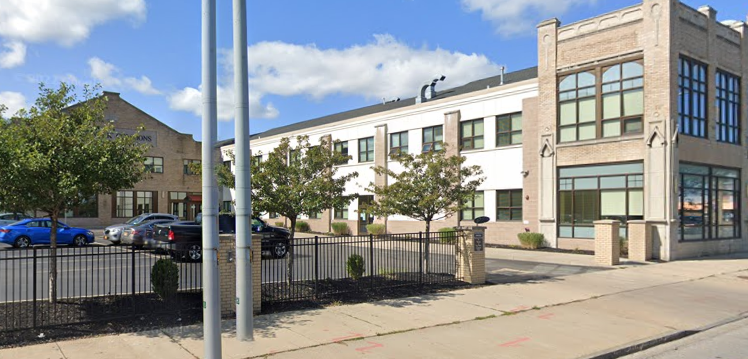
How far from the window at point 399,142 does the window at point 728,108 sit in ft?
51.7

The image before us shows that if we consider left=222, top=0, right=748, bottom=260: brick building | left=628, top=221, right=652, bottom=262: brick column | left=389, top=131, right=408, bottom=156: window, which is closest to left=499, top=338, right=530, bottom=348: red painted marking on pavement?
left=222, top=0, right=748, bottom=260: brick building

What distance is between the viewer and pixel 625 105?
21531 mm

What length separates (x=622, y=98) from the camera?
21625mm

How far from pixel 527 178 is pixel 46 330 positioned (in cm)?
2103

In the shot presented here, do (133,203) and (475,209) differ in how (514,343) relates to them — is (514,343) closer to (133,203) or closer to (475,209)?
(475,209)

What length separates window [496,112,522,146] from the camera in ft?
84.5

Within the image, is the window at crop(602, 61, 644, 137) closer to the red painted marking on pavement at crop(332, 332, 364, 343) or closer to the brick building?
the brick building

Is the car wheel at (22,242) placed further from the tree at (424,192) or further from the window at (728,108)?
the window at (728,108)

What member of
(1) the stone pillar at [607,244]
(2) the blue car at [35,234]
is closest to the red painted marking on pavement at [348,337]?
(1) the stone pillar at [607,244]

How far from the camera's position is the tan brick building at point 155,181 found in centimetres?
4450

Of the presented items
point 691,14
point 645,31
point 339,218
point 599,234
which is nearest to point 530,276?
point 599,234

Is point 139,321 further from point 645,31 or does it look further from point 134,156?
point 645,31

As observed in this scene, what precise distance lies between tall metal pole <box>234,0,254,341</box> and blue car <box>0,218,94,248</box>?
778 inches

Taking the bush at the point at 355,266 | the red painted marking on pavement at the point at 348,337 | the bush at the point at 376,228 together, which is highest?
the bush at the point at 355,266
